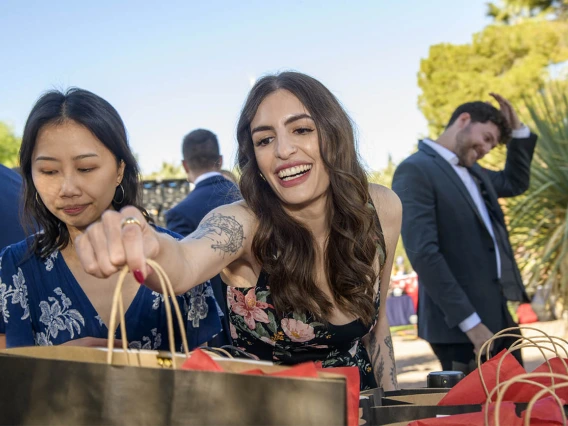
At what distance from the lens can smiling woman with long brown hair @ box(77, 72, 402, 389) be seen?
221cm

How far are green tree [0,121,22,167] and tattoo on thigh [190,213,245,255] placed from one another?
125 ft

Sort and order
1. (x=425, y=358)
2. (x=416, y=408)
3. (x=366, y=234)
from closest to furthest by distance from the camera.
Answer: (x=416, y=408), (x=366, y=234), (x=425, y=358)

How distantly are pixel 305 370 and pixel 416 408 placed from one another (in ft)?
1.66

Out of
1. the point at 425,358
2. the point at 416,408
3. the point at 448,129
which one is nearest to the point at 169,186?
the point at 425,358

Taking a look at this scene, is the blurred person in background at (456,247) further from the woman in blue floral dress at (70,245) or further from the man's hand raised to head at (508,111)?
the woman in blue floral dress at (70,245)

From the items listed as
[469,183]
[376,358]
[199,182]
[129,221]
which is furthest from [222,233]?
[199,182]

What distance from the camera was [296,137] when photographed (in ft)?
7.27

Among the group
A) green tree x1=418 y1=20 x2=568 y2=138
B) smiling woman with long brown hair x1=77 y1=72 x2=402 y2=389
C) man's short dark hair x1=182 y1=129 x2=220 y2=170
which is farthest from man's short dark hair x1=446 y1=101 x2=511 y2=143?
green tree x1=418 y1=20 x2=568 y2=138

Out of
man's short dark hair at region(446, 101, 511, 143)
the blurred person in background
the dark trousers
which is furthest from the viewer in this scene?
man's short dark hair at region(446, 101, 511, 143)

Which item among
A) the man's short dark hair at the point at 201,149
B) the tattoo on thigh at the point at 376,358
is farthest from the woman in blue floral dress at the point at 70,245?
the man's short dark hair at the point at 201,149

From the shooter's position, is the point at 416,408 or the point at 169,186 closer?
the point at 416,408

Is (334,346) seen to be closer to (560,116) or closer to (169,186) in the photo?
(560,116)

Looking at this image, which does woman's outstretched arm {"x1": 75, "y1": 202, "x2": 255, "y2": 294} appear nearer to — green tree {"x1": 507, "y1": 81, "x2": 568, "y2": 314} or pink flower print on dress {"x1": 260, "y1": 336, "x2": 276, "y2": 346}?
pink flower print on dress {"x1": 260, "y1": 336, "x2": 276, "y2": 346}

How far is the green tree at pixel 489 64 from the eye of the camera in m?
25.2
